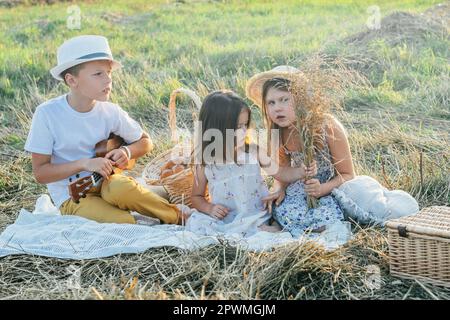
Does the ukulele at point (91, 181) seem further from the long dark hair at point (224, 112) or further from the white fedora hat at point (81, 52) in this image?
the long dark hair at point (224, 112)

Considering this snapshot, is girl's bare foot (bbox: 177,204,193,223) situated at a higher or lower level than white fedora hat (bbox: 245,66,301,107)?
lower

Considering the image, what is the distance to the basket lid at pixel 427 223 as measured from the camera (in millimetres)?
3688

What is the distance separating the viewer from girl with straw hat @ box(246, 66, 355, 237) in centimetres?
432

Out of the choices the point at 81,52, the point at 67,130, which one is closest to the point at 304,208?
the point at 67,130

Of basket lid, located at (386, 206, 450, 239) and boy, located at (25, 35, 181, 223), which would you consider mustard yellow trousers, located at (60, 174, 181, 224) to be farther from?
basket lid, located at (386, 206, 450, 239)

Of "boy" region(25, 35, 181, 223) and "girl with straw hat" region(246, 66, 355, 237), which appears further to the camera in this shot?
"boy" region(25, 35, 181, 223)

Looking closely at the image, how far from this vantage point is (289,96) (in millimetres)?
4465

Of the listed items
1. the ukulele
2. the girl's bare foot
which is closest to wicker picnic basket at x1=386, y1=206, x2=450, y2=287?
the girl's bare foot

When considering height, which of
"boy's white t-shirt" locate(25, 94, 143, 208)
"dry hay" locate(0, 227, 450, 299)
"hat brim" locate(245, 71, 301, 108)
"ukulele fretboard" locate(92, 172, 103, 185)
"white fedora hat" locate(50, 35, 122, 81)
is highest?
"white fedora hat" locate(50, 35, 122, 81)

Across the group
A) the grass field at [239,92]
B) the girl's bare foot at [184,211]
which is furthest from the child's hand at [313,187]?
the girl's bare foot at [184,211]

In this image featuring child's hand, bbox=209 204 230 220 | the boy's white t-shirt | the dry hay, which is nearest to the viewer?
the dry hay

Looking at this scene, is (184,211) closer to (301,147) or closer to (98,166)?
(98,166)

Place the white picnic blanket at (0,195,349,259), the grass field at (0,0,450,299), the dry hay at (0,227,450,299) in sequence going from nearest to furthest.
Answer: the dry hay at (0,227,450,299)
the grass field at (0,0,450,299)
the white picnic blanket at (0,195,349,259)

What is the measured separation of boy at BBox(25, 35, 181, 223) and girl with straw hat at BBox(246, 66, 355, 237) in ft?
2.35
